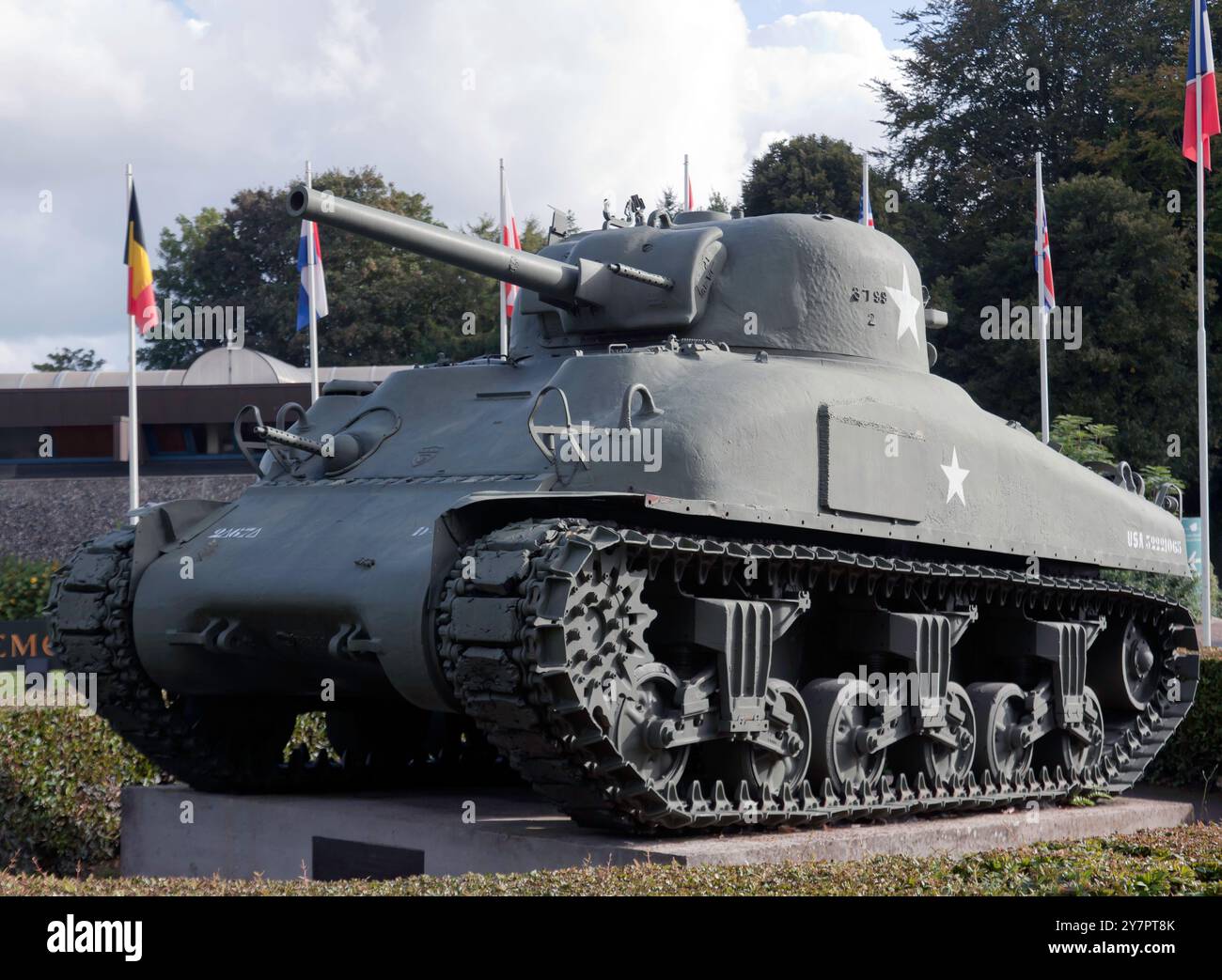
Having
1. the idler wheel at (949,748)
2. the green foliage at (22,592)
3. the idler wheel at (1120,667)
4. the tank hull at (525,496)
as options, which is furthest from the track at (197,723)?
the green foliage at (22,592)

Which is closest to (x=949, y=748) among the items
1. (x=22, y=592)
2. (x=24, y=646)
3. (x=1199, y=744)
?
(x=1199, y=744)

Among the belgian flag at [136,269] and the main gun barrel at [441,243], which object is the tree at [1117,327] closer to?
the belgian flag at [136,269]

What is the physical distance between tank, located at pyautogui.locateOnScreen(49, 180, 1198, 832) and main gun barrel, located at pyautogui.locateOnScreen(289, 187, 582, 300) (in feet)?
0.08

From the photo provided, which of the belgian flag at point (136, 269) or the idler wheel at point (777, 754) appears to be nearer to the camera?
the idler wheel at point (777, 754)

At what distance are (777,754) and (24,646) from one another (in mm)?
13964

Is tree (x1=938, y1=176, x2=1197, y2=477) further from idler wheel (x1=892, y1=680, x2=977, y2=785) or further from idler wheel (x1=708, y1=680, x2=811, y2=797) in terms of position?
idler wheel (x1=708, y1=680, x2=811, y2=797)

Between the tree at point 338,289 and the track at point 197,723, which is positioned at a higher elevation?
the tree at point 338,289

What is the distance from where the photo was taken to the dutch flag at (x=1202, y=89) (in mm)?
21547

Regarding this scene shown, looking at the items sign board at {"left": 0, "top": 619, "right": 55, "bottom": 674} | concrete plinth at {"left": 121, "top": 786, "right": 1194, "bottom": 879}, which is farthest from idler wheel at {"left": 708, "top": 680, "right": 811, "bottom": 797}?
sign board at {"left": 0, "top": 619, "right": 55, "bottom": 674}

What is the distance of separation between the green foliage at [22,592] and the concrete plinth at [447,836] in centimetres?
1281

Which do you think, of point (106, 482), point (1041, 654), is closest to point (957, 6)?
point (106, 482)

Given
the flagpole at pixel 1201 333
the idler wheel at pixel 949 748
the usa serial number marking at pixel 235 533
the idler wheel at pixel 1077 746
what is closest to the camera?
the usa serial number marking at pixel 235 533
